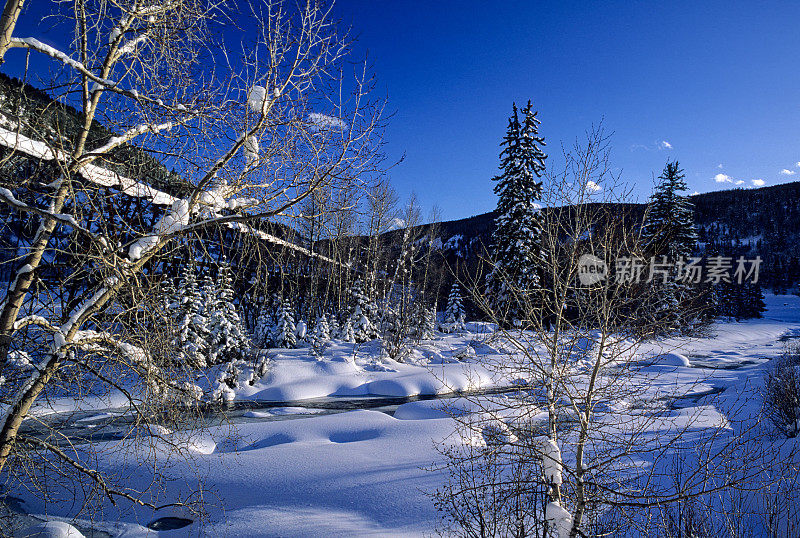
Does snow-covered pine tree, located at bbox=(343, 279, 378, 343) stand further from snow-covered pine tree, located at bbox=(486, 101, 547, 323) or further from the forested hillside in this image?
the forested hillside

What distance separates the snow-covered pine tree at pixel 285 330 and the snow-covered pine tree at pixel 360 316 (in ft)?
9.95

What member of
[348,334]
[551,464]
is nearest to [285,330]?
[348,334]

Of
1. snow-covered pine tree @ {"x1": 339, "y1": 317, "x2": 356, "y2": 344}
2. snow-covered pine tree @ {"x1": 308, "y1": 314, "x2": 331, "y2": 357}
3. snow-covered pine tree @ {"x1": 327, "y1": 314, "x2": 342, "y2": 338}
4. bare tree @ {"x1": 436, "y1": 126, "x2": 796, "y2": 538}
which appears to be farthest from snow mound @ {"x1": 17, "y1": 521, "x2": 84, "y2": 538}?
snow-covered pine tree @ {"x1": 327, "y1": 314, "x2": 342, "y2": 338}

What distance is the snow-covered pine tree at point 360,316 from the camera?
22.7 m

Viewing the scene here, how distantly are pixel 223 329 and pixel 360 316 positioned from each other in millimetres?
8836

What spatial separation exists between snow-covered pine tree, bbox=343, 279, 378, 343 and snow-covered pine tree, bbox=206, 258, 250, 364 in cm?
706

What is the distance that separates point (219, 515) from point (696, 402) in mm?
13944

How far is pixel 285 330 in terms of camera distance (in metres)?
20.5

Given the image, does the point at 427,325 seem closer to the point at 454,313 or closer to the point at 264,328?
the point at 454,313

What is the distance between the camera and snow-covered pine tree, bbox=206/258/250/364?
15.1m

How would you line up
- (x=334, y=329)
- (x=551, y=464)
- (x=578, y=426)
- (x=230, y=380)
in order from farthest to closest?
(x=334, y=329) → (x=230, y=380) → (x=578, y=426) → (x=551, y=464)

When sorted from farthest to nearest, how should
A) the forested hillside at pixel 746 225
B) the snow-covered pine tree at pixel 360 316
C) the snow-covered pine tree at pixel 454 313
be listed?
the forested hillside at pixel 746 225 → the snow-covered pine tree at pixel 454 313 → the snow-covered pine tree at pixel 360 316

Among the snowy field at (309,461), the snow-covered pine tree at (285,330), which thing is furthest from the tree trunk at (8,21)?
the snow-covered pine tree at (285,330)

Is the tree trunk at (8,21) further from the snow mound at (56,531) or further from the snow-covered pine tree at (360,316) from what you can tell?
the snow-covered pine tree at (360,316)
